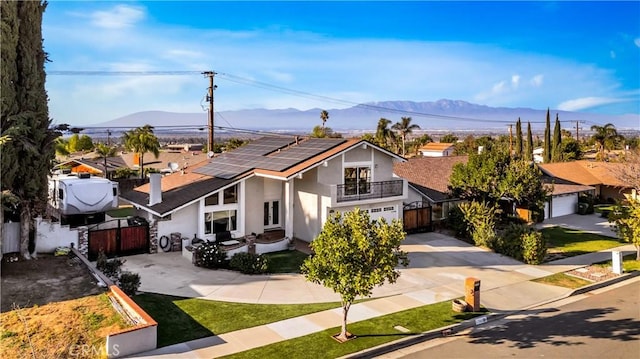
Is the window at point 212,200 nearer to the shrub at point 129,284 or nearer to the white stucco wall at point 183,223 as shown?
the white stucco wall at point 183,223

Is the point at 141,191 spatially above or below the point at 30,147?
below

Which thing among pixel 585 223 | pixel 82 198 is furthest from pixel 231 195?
pixel 585 223

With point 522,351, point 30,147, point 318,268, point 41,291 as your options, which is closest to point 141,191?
point 30,147

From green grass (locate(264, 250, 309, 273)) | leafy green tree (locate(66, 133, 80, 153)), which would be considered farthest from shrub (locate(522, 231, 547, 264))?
leafy green tree (locate(66, 133, 80, 153))

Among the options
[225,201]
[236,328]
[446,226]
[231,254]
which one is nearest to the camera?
[236,328]

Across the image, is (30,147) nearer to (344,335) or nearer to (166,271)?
(166,271)

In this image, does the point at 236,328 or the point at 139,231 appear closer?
the point at 236,328

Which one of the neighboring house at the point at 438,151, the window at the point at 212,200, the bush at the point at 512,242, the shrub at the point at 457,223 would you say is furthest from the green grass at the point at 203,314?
the neighboring house at the point at 438,151
